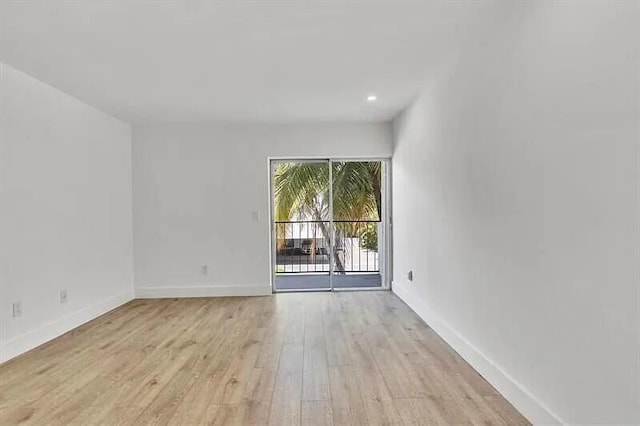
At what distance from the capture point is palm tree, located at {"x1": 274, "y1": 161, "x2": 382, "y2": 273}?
589cm

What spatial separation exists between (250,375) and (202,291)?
9.55 feet

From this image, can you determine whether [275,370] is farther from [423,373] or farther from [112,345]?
[112,345]

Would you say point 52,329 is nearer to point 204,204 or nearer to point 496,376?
point 204,204

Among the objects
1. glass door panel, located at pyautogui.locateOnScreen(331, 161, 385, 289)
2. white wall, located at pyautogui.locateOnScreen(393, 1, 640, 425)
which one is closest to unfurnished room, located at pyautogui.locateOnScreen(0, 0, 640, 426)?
white wall, located at pyautogui.locateOnScreen(393, 1, 640, 425)

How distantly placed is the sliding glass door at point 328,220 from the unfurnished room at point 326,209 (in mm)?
84

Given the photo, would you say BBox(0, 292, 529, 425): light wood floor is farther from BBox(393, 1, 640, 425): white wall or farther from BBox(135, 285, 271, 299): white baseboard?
BBox(135, 285, 271, 299): white baseboard

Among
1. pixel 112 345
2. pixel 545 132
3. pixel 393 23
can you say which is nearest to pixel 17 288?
pixel 112 345

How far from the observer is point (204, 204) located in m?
5.53

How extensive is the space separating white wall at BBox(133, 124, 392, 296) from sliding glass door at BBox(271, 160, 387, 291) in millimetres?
364

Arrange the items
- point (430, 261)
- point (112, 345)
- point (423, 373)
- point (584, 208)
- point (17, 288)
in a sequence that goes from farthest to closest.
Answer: point (430, 261), point (112, 345), point (17, 288), point (423, 373), point (584, 208)

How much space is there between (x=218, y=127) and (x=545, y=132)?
14.3ft

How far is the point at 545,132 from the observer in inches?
79.3

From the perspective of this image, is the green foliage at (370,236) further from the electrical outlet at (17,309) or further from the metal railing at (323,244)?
the electrical outlet at (17,309)

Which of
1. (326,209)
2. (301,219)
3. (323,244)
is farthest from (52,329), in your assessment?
(326,209)
